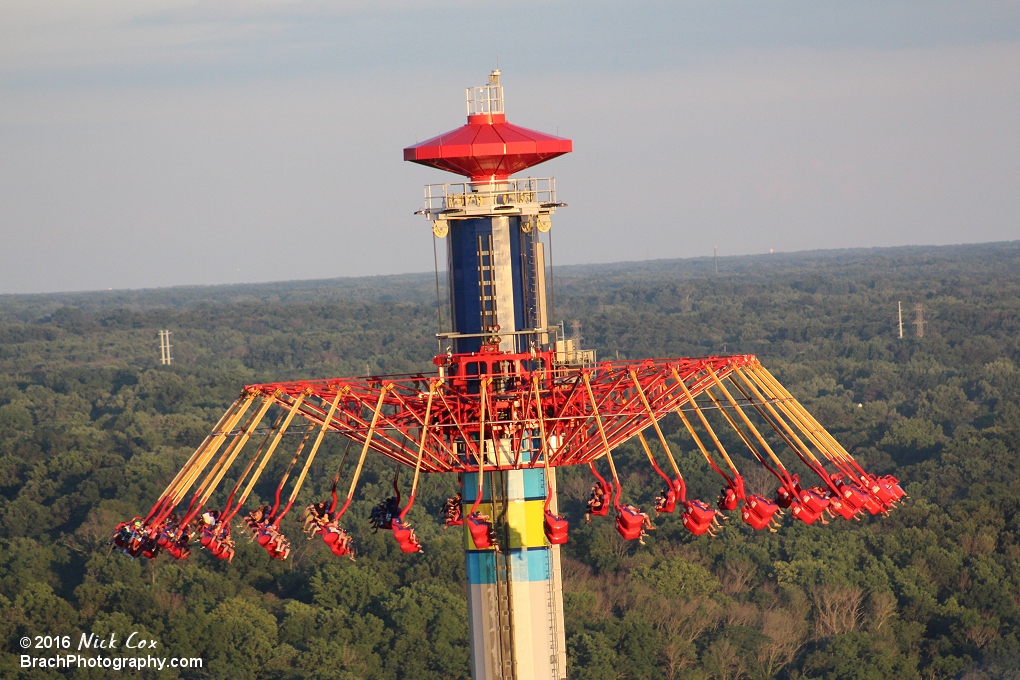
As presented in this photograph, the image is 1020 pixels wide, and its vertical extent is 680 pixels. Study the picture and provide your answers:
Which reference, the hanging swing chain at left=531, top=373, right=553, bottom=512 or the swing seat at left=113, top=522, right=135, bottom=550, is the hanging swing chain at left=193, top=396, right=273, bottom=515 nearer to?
the swing seat at left=113, top=522, right=135, bottom=550

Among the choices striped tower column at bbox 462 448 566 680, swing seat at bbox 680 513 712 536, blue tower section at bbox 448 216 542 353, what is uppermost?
blue tower section at bbox 448 216 542 353

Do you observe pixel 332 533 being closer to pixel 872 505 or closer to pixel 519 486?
pixel 519 486

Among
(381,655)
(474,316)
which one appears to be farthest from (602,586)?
(474,316)

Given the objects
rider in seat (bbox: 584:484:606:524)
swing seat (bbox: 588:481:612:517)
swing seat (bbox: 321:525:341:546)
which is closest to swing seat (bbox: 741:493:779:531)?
swing seat (bbox: 588:481:612:517)

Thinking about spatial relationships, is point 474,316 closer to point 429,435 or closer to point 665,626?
point 429,435

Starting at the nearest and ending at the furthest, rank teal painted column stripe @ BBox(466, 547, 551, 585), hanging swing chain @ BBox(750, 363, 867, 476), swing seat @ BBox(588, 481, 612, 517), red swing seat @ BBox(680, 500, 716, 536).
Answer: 1. red swing seat @ BBox(680, 500, 716, 536)
2. swing seat @ BBox(588, 481, 612, 517)
3. hanging swing chain @ BBox(750, 363, 867, 476)
4. teal painted column stripe @ BBox(466, 547, 551, 585)

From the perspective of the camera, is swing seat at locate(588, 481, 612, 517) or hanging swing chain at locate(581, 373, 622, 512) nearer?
hanging swing chain at locate(581, 373, 622, 512)

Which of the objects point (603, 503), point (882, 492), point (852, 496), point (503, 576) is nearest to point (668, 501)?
point (603, 503)

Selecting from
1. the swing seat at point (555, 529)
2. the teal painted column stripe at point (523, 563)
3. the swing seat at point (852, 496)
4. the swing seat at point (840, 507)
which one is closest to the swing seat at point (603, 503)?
the swing seat at point (555, 529)
